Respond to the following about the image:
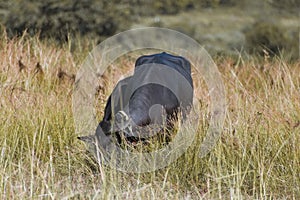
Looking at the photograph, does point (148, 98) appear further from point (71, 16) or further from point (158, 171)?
point (71, 16)

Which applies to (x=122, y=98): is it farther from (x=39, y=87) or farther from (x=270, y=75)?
(x=270, y=75)

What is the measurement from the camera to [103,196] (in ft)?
9.14

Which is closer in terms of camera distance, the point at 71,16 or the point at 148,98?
the point at 148,98

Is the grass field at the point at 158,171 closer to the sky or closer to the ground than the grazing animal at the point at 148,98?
closer to the ground

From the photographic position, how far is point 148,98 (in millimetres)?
3357

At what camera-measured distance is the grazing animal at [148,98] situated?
317 cm

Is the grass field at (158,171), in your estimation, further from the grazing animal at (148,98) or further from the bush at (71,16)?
the bush at (71,16)

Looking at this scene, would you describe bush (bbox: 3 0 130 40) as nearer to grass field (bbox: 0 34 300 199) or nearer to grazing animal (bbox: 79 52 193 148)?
grass field (bbox: 0 34 300 199)

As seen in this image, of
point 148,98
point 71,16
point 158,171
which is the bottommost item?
point 71,16

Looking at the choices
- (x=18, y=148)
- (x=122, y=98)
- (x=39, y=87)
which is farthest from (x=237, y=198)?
(x=39, y=87)

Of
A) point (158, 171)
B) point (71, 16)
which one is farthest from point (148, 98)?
point (71, 16)

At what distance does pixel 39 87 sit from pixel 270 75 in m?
1.99

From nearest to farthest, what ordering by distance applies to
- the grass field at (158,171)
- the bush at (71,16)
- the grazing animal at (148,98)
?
the grass field at (158,171) → the grazing animal at (148,98) → the bush at (71,16)

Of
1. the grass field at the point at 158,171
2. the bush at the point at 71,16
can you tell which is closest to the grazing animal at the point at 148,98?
the grass field at the point at 158,171
